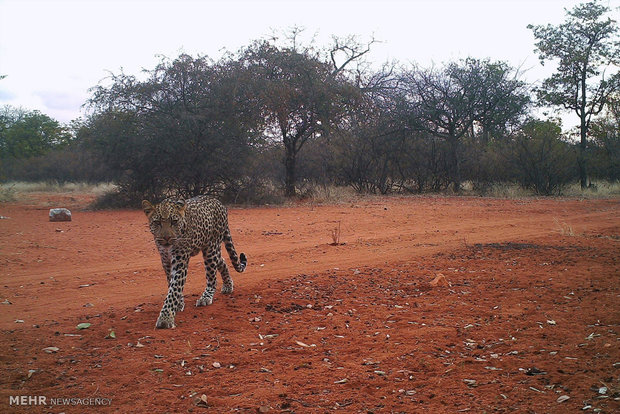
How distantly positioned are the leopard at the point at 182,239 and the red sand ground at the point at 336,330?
25cm

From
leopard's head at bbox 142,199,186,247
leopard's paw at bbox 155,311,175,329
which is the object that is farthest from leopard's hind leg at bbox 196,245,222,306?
leopard's head at bbox 142,199,186,247

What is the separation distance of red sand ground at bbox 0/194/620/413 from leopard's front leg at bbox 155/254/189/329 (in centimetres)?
16

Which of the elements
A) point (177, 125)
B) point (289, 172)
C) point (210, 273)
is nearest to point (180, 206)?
point (210, 273)

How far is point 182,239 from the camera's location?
623 centimetres

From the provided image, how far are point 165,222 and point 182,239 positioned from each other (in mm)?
350

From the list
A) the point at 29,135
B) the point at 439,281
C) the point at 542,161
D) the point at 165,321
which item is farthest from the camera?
the point at 29,135

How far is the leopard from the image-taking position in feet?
19.7

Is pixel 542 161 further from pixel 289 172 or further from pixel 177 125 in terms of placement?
pixel 177 125

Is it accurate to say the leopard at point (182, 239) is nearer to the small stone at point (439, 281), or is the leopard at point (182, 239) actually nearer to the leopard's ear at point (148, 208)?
the leopard's ear at point (148, 208)

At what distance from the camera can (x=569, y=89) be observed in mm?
27766

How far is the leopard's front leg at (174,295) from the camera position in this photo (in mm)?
5891

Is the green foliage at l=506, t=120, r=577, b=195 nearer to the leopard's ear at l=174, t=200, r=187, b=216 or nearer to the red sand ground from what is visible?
the red sand ground

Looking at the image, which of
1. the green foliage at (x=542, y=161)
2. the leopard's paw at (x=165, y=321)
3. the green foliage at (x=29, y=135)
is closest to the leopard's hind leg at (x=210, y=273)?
the leopard's paw at (x=165, y=321)

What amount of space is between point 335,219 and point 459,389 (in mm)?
12168
